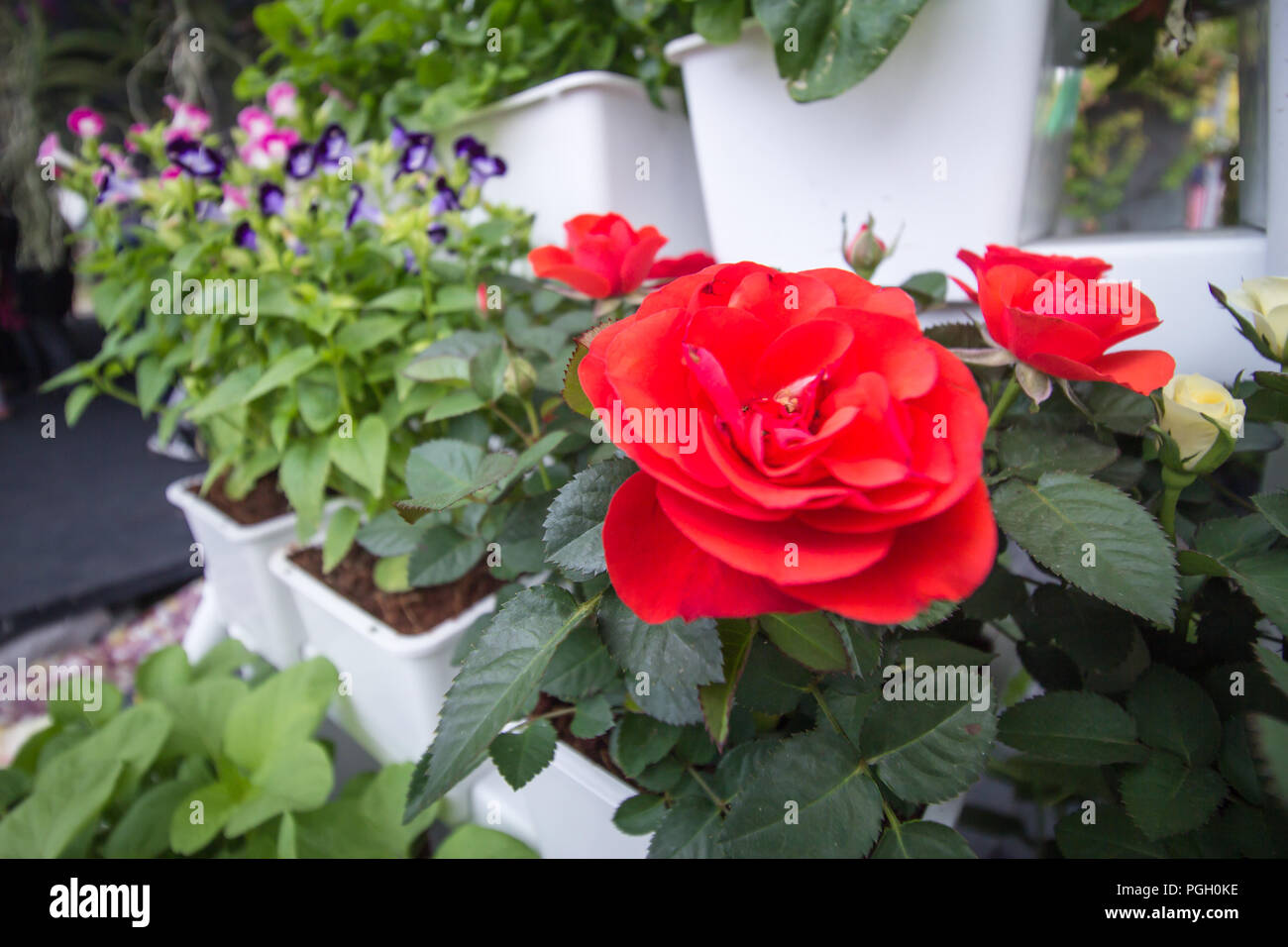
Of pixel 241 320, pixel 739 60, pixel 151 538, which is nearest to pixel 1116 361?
pixel 739 60

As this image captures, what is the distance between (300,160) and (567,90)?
275 millimetres

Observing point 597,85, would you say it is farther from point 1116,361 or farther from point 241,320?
point 1116,361

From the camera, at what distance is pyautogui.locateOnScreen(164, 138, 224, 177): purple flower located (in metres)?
0.63

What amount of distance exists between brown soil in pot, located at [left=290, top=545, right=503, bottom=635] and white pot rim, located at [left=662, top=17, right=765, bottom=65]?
1.41 feet

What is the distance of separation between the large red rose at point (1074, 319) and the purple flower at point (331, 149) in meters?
0.61

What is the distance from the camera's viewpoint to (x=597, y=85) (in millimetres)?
564

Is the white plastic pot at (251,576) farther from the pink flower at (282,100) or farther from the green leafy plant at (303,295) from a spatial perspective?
the pink flower at (282,100)

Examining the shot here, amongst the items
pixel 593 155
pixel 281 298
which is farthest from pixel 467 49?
pixel 281 298

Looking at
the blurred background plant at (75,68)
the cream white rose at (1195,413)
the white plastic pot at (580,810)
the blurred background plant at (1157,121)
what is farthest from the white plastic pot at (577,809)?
the blurred background plant at (75,68)

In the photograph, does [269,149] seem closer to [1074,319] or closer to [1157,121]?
[1074,319]

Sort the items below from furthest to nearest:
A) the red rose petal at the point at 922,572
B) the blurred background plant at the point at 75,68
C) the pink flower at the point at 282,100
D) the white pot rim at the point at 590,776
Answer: the blurred background plant at the point at 75,68 → the pink flower at the point at 282,100 → the white pot rim at the point at 590,776 → the red rose petal at the point at 922,572

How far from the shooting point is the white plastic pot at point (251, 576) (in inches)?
26.2

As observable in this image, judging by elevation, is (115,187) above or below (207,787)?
above

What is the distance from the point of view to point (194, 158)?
2.11ft
